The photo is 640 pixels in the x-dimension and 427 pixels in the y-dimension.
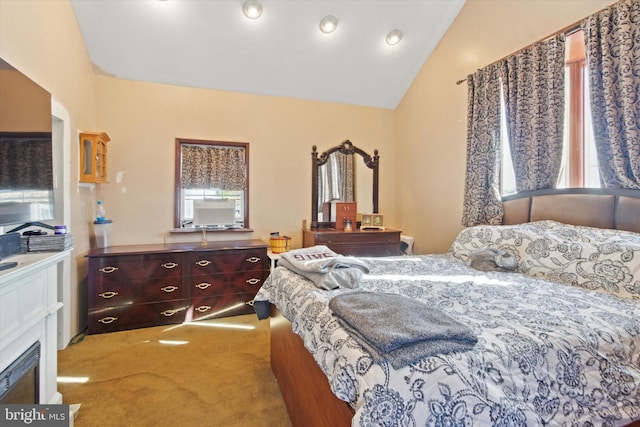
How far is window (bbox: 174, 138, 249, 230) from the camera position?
3332 millimetres

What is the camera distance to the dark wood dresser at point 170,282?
271 centimetres

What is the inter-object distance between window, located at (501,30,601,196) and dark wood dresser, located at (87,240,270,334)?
9.16 ft

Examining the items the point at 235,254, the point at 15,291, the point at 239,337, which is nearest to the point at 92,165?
the point at 235,254

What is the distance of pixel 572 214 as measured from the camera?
209 centimetres

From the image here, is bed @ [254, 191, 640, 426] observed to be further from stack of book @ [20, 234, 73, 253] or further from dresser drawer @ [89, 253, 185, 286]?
dresser drawer @ [89, 253, 185, 286]

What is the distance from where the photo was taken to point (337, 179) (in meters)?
3.94

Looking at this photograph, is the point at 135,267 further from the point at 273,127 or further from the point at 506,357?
the point at 506,357

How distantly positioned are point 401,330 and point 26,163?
1.90 m

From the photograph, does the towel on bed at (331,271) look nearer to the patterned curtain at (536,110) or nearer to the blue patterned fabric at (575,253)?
the blue patterned fabric at (575,253)

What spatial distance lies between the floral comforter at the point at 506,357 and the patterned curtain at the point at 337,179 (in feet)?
7.33

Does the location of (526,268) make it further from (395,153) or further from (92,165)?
(92,165)

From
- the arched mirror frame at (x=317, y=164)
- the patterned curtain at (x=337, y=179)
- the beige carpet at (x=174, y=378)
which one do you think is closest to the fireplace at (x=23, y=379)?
the beige carpet at (x=174, y=378)

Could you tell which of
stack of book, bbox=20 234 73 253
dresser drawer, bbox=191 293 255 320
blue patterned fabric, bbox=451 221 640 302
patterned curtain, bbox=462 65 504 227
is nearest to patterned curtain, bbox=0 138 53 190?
stack of book, bbox=20 234 73 253

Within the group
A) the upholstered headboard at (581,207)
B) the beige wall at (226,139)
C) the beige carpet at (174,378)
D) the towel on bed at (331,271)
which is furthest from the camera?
the beige wall at (226,139)
